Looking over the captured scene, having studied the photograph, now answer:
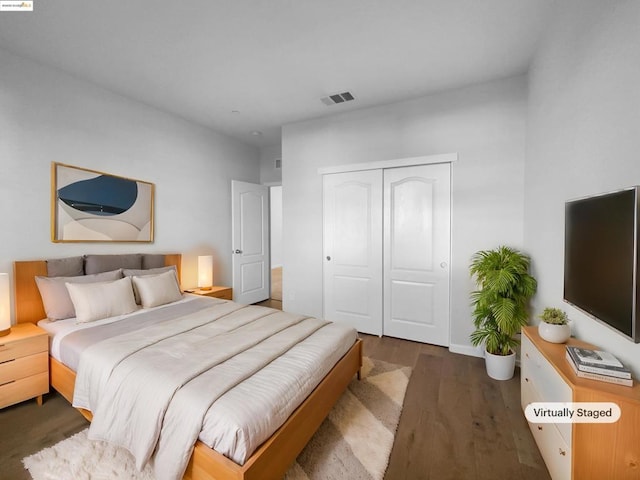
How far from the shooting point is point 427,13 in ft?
6.42

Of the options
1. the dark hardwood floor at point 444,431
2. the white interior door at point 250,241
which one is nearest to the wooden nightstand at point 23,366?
the dark hardwood floor at point 444,431

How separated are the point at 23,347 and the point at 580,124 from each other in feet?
13.1

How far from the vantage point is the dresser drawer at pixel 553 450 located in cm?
121

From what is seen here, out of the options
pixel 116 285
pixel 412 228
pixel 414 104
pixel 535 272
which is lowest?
pixel 116 285

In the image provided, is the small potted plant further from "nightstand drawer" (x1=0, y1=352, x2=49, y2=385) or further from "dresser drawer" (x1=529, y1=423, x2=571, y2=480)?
"nightstand drawer" (x1=0, y1=352, x2=49, y2=385)

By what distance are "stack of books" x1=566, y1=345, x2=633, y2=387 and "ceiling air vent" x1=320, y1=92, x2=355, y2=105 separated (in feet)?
9.76

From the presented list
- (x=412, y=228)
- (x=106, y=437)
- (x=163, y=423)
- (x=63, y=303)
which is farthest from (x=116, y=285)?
(x=412, y=228)

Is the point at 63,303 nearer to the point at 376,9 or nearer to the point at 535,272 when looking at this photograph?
the point at 376,9

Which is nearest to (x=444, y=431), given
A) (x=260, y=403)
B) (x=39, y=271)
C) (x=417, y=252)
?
(x=260, y=403)

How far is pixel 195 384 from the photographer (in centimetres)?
136

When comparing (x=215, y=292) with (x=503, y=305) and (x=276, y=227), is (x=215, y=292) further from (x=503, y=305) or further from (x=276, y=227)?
(x=276, y=227)

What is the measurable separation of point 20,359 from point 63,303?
1.62 ft

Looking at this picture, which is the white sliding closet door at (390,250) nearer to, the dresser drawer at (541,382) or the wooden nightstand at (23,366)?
the dresser drawer at (541,382)

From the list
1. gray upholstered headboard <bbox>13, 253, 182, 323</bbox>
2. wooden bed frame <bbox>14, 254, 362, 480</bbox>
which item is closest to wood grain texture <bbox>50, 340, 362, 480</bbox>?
wooden bed frame <bbox>14, 254, 362, 480</bbox>
